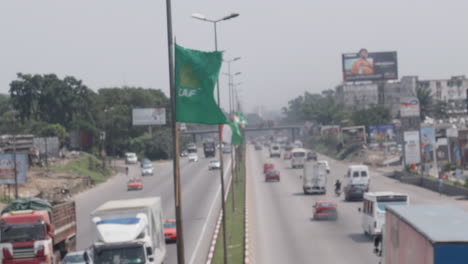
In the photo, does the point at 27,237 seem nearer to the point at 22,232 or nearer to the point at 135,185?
the point at 22,232

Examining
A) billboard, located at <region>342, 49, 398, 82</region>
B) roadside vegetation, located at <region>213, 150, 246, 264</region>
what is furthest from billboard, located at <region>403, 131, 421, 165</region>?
billboard, located at <region>342, 49, 398, 82</region>

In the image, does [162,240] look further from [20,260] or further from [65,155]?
[65,155]

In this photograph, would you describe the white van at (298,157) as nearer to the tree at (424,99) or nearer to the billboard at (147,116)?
the tree at (424,99)

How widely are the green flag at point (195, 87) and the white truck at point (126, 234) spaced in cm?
656

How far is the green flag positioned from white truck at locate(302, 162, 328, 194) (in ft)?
141

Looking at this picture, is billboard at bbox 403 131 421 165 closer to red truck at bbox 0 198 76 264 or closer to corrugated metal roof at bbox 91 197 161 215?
red truck at bbox 0 198 76 264

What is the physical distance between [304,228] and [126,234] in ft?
58.7

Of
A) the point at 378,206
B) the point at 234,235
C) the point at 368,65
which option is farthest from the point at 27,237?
the point at 368,65

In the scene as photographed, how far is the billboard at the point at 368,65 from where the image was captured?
5413 inches

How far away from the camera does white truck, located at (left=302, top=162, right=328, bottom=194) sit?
57188 millimetres

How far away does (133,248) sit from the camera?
19.8 meters

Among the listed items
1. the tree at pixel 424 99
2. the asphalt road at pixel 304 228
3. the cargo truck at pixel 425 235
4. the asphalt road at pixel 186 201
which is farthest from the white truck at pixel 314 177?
the tree at pixel 424 99

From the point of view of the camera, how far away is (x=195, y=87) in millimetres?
14430

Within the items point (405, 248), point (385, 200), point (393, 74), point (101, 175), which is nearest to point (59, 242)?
point (385, 200)
